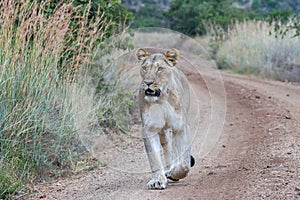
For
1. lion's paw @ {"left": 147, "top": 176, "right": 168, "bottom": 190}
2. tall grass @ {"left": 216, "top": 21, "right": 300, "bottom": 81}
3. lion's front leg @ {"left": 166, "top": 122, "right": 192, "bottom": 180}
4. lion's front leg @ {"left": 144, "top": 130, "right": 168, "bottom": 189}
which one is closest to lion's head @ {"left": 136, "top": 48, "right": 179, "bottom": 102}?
lion's front leg @ {"left": 144, "top": 130, "right": 168, "bottom": 189}

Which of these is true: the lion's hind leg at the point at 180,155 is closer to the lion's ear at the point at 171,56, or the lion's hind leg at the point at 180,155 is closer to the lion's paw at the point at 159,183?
the lion's paw at the point at 159,183

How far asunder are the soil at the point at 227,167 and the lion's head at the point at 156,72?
3.47 feet

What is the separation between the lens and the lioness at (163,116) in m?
7.32

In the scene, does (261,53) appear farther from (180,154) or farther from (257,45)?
(180,154)

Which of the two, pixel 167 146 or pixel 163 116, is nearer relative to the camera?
pixel 163 116

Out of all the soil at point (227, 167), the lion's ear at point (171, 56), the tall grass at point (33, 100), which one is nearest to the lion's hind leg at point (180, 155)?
the soil at point (227, 167)

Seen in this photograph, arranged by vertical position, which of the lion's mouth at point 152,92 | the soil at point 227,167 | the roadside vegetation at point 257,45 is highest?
the lion's mouth at point 152,92

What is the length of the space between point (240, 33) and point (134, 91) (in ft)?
35.0

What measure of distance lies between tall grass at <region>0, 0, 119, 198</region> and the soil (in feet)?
1.36

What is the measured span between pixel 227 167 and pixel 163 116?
1672 millimetres

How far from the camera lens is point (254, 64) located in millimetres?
20578

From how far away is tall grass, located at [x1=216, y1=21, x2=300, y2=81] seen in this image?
19.5 meters

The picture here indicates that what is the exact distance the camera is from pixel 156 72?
7320 mm

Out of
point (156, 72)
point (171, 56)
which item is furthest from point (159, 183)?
point (171, 56)
